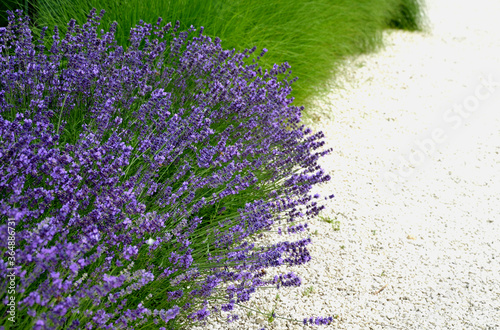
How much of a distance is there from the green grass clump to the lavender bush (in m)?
0.36

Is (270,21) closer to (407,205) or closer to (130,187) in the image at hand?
(407,205)

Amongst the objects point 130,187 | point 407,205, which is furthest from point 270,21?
point 130,187

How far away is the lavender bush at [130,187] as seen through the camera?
137 centimetres

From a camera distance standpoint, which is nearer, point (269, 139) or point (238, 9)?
point (269, 139)

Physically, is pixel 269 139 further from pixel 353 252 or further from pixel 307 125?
pixel 307 125

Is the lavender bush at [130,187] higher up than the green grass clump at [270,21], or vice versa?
the green grass clump at [270,21]

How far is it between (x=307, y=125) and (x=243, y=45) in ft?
3.09

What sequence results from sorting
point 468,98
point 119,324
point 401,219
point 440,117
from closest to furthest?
point 119,324 → point 401,219 → point 440,117 → point 468,98

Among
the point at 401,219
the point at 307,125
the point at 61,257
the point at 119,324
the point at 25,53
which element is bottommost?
the point at 119,324

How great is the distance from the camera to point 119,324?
4.87 ft

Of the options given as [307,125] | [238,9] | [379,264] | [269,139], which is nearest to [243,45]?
[238,9]

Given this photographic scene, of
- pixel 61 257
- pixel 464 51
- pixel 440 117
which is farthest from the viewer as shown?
pixel 464 51

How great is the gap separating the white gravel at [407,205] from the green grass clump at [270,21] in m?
0.38

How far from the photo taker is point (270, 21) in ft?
13.9
